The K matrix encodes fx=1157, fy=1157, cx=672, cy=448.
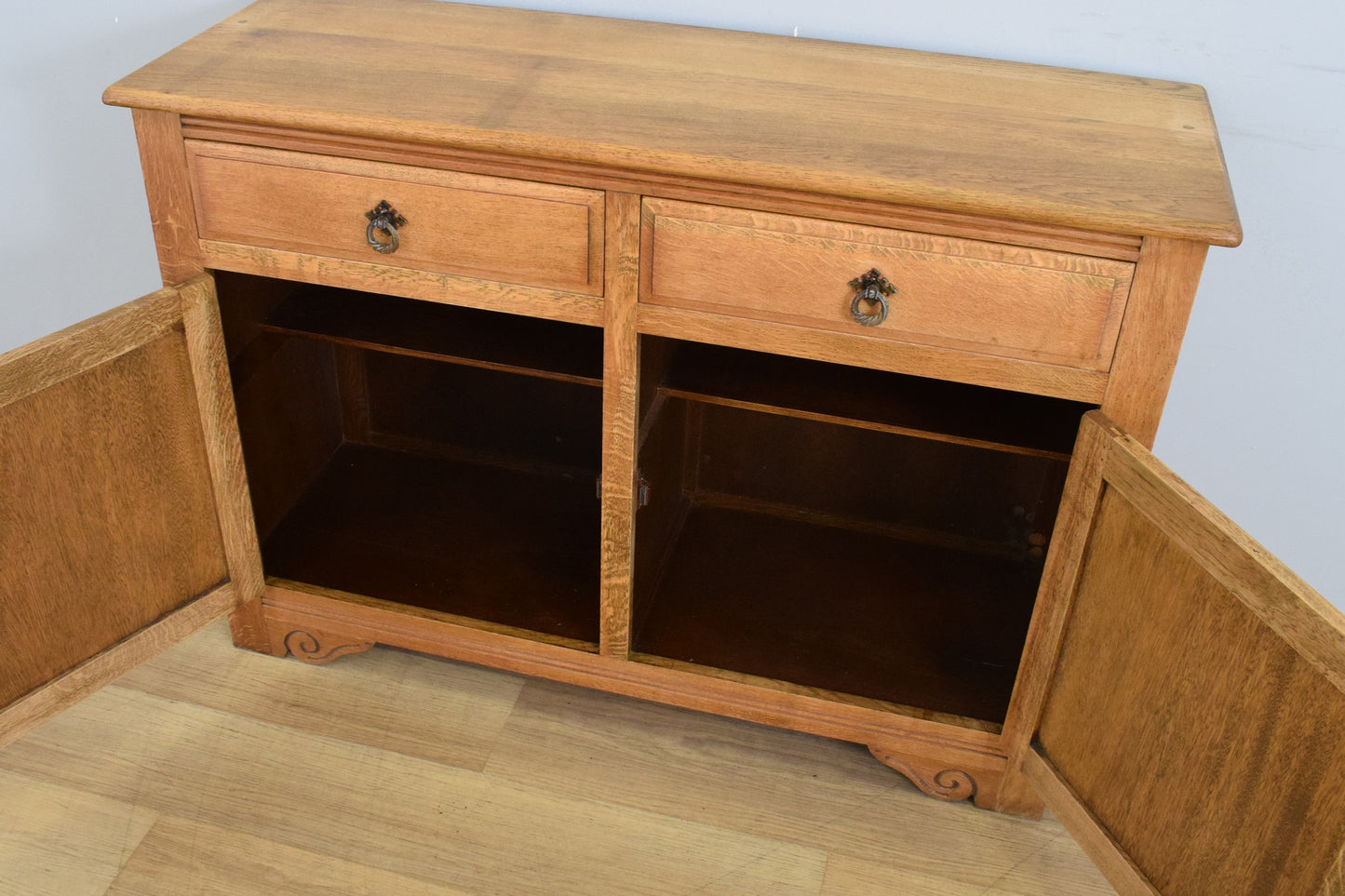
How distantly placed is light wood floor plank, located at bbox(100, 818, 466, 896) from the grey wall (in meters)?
0.65

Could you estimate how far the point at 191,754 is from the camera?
71.6 inches

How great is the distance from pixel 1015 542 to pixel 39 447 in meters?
1.60

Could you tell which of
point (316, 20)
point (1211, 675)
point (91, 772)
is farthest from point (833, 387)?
point (91, 772)

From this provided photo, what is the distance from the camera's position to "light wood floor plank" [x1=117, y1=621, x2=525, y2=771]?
6.15 feet

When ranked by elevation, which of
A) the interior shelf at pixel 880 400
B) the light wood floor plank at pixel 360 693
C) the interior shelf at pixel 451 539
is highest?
the interior shelf at pixel 880 400

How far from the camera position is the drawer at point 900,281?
4.52 feet

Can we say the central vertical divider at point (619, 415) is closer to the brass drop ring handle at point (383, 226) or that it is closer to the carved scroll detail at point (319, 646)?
the brass drop ring handle at point (383, 226)

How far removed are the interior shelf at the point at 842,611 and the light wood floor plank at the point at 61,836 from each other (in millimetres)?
820

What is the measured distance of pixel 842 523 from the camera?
2207mm

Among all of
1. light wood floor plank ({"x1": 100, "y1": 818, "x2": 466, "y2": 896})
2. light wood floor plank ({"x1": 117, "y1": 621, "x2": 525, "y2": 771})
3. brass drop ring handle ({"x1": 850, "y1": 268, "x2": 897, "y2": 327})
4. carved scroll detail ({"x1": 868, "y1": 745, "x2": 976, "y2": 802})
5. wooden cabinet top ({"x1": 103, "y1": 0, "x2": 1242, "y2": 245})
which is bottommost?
light wood floor plank ({"x1": 100, "y1": 818, "x2": 466, "y2": 896})

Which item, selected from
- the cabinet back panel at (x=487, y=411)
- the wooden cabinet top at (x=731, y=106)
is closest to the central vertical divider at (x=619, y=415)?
the wooden cabinet top at (x=731, y=106)

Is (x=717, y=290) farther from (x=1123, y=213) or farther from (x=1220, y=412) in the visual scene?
(x=1220, y=412)

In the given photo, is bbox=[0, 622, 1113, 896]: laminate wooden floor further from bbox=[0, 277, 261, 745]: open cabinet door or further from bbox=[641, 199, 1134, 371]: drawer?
bbox=[641, 199, 1134, 371]: drawer

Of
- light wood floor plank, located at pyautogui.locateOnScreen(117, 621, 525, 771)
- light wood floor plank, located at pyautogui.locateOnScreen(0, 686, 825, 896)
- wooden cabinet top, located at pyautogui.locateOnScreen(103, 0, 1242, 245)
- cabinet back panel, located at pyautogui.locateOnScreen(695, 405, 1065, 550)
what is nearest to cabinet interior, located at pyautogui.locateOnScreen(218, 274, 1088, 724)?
cabinet back panel, located at pyautogui.locateOnScreen(695, 405, 1065, 550)
